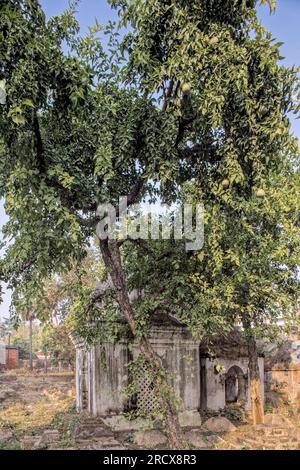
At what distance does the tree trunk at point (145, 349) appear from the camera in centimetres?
774

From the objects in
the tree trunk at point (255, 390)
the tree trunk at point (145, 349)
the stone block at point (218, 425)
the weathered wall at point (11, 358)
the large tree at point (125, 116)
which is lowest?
the weathered wall at point (11, 358)

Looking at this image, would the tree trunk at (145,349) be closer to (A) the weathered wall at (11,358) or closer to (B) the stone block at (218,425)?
(B) the stone block at (218,425)

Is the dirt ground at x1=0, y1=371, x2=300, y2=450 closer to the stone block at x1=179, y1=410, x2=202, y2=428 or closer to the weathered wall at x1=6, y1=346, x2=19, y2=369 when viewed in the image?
the stone block at x1=179, y1=410, x2=202, y2=428

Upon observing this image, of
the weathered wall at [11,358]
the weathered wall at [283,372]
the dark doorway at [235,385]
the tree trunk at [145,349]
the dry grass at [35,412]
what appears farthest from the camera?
the weathered wall at [11,358]

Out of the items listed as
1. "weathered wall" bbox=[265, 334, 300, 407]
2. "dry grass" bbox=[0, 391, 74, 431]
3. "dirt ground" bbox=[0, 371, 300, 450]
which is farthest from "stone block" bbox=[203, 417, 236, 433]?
"dry grass" bbox=[0, 391, 74, 431]

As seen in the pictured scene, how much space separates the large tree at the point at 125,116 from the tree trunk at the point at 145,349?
0.02 m

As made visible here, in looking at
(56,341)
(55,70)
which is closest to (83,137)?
(55,70)

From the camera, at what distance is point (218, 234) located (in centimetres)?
754

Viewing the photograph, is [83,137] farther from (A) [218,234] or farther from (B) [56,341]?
(B) [56,341]

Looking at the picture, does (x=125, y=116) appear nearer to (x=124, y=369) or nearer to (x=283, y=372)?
(x=124, y=369)

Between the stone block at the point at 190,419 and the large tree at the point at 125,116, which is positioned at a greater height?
the large tree at the point at 125,116

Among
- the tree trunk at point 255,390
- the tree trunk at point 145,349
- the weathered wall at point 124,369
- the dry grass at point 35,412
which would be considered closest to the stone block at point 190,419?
the weathered wall at point 124,369

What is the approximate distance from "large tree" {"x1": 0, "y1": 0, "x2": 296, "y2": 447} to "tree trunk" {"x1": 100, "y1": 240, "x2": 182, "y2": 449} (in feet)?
0.07
